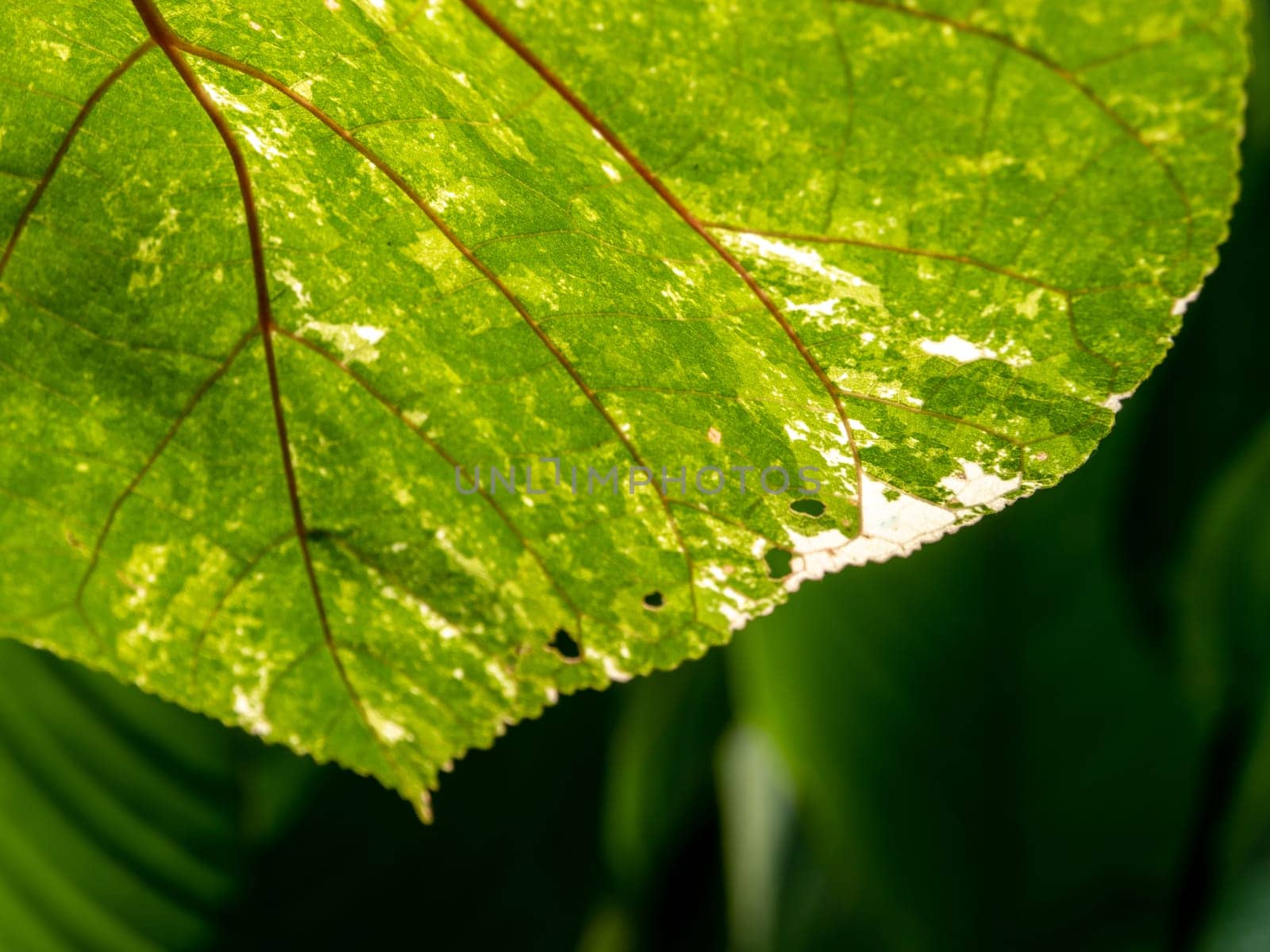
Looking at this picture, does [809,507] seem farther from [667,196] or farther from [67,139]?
[67,139]

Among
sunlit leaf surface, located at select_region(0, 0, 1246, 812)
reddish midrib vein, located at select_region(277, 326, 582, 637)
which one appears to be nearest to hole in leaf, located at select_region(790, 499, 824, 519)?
sunlit leaf surface, located at select_region(0, 0, 1246, 812)

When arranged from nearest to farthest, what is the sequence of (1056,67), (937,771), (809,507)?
1. (1056,67)
2. (809,507)
3. (937,771)

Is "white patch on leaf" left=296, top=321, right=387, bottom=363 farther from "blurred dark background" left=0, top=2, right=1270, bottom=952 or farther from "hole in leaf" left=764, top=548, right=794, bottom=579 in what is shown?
"blurred dark background" left=0, top=2, right=1270, bottom=952

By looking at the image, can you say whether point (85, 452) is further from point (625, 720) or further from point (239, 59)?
point (625, 720)

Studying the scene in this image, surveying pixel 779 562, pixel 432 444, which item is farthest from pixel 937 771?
pixel 432 444

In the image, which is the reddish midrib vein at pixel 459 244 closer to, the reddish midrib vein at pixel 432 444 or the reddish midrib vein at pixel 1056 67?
the reddish midrib vein at pixel 432 444

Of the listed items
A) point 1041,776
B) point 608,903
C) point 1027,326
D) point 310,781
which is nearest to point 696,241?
point 1027,326

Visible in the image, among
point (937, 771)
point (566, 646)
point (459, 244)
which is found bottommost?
point (566, 646)
